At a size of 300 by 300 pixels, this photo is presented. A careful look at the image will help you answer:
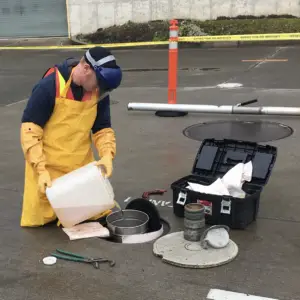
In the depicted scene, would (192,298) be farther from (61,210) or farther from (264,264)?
(61,210)

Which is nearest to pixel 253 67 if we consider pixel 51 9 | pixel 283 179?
pixel 283 179

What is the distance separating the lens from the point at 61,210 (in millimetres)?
3619

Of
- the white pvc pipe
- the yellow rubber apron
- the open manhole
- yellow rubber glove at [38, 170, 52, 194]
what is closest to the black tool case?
the open manhole

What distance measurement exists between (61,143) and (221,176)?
1.34m

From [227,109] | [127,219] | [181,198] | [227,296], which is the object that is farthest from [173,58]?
[227,296]

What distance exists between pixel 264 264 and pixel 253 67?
9578mm

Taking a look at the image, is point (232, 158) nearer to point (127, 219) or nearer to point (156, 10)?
point (127, 219)

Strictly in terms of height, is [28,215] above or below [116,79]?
below

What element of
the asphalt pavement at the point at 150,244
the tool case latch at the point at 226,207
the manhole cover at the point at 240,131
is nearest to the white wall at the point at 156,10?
the asphalt pavement at the point at 150,244

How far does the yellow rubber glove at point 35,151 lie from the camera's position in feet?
11.7

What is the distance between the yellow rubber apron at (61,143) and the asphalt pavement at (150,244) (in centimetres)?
16

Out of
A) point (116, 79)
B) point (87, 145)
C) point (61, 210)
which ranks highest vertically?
point (116, 79)

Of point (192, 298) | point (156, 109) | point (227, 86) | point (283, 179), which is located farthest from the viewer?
point (227, 86)

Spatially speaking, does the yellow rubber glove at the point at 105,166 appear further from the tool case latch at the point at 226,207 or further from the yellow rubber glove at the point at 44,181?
the tool case latch at the point at 226,207
